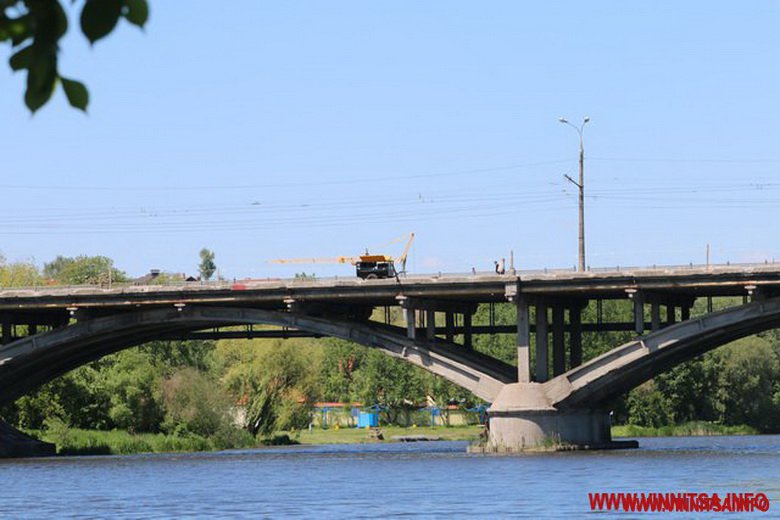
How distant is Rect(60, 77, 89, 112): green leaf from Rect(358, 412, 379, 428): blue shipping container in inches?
5328

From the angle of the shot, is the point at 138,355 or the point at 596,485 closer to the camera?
the point at 596,485

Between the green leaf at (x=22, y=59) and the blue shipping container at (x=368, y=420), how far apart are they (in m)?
135

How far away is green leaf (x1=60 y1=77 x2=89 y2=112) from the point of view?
548 centimetres

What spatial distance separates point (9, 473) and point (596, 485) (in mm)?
31262

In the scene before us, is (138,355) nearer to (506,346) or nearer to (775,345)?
(506,346)

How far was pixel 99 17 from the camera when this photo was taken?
210 inches

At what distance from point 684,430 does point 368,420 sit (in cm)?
3247

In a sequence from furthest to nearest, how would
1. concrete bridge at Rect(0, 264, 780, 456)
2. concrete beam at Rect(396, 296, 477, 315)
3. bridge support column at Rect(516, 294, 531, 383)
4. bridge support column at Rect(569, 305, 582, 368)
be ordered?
bridge support column at Rect(569, 305, 582, 368) → concrete beam at Rect(396, 296, 477, 315) → bridge support column at Rect(516, 294, 531, 383) → concrete bridge at Rect(0, 264, 780, 456)

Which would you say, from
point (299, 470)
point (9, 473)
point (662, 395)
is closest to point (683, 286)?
point (299, 470)

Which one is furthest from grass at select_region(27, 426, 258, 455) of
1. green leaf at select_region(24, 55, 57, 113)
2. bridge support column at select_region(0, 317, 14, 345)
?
green leaf at select_region(24, 55, 57, 113)

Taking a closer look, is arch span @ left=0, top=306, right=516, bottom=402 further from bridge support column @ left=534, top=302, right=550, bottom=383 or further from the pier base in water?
the pier base in water

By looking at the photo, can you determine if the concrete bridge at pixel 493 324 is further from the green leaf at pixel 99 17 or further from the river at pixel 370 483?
the green leaf at pixel 99 17

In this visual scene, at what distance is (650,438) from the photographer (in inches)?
4557

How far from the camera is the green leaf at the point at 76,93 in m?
5.48
